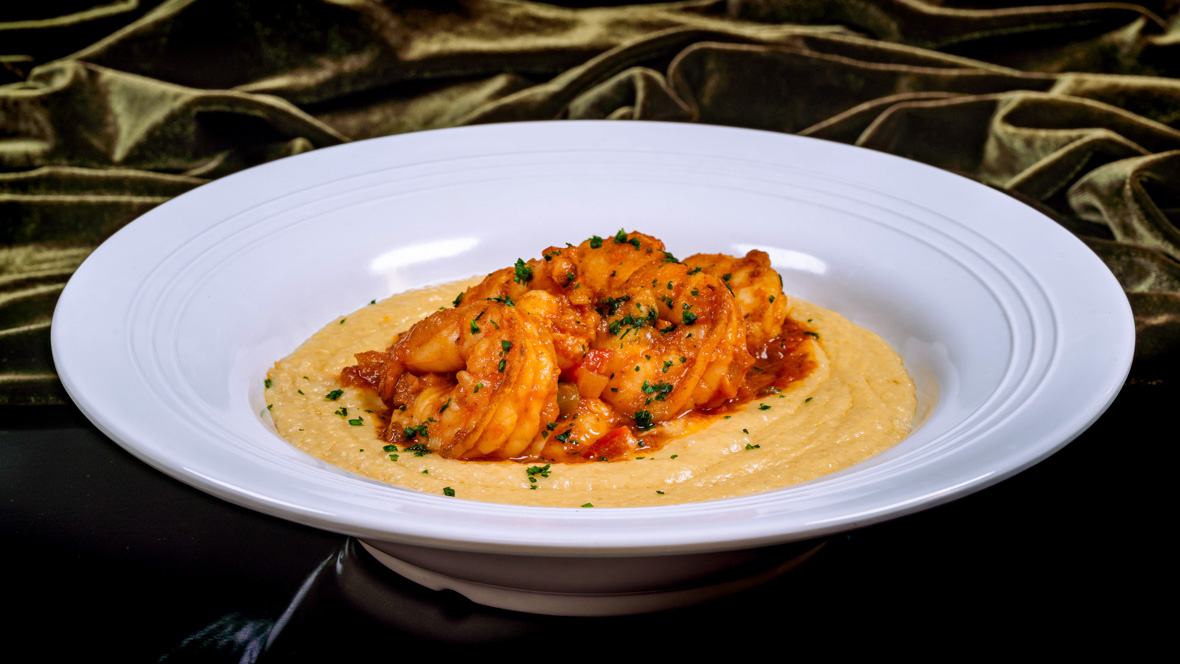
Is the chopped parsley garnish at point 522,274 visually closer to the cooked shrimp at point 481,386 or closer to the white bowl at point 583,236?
the cooked shrimp at point 481,386

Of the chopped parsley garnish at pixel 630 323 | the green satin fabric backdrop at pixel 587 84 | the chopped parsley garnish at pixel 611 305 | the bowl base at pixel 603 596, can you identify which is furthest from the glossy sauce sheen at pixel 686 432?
the green satin fabric backdrop at pixel 587 84

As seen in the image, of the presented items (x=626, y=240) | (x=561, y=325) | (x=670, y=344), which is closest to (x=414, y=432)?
(x=561, y=325)

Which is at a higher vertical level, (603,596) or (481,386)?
(481,386)

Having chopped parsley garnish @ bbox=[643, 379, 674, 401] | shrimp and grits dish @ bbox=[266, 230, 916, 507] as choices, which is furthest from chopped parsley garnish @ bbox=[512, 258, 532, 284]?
chopped parsley garnish @ bbox=[643, 379, 674, 401]

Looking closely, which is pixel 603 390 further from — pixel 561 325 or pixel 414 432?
pixel 414 432

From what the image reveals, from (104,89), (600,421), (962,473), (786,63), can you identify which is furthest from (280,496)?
(786,63)

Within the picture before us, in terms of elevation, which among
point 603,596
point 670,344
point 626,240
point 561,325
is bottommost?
point 603,596

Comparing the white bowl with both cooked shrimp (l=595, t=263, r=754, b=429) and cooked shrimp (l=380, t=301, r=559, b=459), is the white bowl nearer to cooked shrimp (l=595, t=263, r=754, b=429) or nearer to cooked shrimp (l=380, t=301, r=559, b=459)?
cooked shrimp (l=380, t=301, r=559, b=459)
